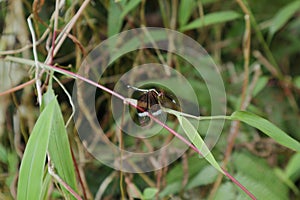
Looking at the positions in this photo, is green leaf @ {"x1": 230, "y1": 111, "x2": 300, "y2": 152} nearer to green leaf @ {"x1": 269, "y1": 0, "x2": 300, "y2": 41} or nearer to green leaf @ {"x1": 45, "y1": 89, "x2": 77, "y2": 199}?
green leaf @ {"x1": 45, "y1": 89, "x2": 77, "y2": 199}

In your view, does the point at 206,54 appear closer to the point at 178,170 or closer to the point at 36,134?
the point at 178,170

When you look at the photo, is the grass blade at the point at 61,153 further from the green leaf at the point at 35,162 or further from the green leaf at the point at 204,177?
the green leaf at the point at 204,177

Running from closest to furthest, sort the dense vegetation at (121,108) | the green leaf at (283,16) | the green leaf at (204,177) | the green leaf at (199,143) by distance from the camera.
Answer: the green leaf at (199,143) < the dense vegetation at (121,108) < the green leaf at (204,177) < the green leaf at (283,16)

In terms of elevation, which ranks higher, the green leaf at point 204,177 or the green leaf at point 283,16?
the green leaf at point 283,16

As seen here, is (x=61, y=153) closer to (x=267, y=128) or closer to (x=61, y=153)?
(x=61, y=153)

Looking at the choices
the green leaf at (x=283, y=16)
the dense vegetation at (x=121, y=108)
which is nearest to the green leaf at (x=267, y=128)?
the dense vegetation at (x=121, y=108)

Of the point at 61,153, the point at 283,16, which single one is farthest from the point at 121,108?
the point at 283,16

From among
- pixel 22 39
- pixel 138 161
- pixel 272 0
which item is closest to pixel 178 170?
pixel 138 161
